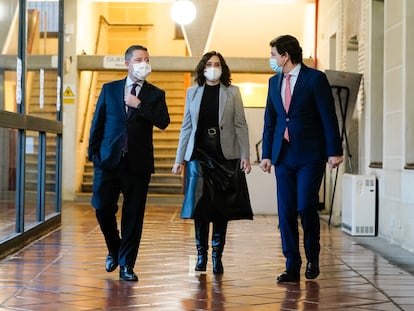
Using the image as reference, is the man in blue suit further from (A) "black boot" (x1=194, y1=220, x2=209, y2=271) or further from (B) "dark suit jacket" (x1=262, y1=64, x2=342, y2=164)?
(A) "black boot" (x1=194, y1=220, x2=209, y2=271)

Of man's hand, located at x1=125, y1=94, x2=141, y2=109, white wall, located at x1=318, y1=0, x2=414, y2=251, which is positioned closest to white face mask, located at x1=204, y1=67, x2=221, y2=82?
man's hand, located at x1=125, y1=94, x2=141, y2=109

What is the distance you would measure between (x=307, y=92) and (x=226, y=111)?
563 millimetres

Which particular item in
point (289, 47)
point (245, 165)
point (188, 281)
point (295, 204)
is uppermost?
point (289, 47)

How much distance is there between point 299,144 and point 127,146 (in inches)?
38.8

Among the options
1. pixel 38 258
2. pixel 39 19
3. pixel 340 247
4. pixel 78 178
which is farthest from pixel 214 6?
pixel 38 258

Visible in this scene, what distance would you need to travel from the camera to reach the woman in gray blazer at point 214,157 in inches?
201

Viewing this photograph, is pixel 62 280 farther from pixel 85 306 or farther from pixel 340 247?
pixel 340 247

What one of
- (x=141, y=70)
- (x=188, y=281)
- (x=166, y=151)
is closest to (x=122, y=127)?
(x=141, y=70)

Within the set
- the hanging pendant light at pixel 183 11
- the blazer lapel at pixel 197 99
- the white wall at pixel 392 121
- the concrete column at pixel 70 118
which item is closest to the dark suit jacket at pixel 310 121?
the blazer lapel at pixel 197 99

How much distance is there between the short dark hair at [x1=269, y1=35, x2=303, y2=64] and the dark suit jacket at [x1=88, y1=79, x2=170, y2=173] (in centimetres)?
75

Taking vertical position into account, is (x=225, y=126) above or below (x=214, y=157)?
above

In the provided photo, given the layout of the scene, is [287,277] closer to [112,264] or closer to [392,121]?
[112,264]

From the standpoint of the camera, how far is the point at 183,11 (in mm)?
11984

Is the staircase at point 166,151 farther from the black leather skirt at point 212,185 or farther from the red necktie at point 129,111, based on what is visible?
the red necktie at point 129,111
